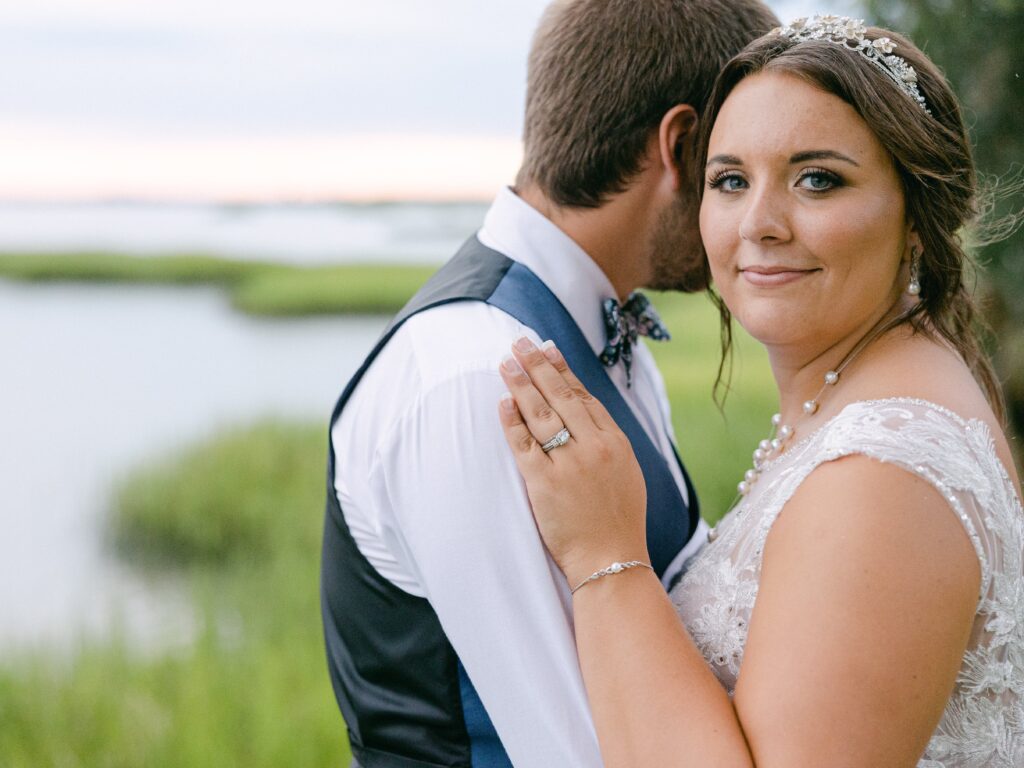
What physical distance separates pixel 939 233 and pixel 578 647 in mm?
886

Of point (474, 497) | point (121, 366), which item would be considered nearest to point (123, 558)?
point (121, 366)

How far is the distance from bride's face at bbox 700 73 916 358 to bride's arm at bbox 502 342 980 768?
36cm

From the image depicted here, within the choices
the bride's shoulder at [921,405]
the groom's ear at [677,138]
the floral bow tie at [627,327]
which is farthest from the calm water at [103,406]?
the bride's shoulder at [921,405]

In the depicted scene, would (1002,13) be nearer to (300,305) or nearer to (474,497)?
(474,497)

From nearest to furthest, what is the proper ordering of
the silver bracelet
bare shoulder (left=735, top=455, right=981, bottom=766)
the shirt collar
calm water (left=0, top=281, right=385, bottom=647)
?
bare shoulder (left=735, top=455, right=981, bottom=766) < the silver bracelet < the shirt collar < calm water (left=0, top=281, right=385, bottom=647)

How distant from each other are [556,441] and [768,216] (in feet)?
1.64

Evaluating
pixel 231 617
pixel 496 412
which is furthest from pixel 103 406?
pixel 496 412

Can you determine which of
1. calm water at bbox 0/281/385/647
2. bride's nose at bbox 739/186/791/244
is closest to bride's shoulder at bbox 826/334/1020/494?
bride's nose at bbox 739/186/791/244

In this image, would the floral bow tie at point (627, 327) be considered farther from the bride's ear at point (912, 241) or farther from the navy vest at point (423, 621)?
the bride's ear at point (912, 241)

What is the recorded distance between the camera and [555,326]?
6.54 feet

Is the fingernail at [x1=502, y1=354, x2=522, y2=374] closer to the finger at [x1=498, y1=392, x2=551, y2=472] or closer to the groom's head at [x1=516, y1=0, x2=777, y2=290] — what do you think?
the finger at [x1=498, y1=392, x2=551, y2=472]

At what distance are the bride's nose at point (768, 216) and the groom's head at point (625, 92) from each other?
35 centimetres

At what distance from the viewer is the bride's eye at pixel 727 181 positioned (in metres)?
1.82

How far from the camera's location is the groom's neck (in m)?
2.14
